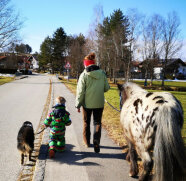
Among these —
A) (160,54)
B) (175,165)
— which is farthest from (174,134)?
(160,54)

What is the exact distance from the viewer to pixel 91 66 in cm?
401

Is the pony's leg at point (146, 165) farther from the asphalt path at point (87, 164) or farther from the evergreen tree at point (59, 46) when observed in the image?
the evergreen tree at point (59, 46)

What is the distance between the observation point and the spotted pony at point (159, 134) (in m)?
2.29

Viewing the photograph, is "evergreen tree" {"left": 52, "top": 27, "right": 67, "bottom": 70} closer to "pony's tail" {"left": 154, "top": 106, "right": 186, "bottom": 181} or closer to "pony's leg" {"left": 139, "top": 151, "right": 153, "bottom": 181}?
"pony's leg" {"left": 139, "top": 151, "right": 153, "bottom": 181}

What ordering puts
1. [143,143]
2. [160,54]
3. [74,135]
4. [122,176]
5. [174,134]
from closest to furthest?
[174,134] → [143,143] → [122,176] → [74,135] → [160,54]

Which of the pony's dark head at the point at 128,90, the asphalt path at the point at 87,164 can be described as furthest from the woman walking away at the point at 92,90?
the pony's dark head at the point at 128,90

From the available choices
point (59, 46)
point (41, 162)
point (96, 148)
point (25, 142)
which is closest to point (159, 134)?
point (96, 148)

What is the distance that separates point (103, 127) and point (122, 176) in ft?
9.62

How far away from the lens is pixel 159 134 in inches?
92.6

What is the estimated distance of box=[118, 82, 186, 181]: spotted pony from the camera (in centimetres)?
229

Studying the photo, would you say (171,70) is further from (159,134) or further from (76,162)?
(159,134)

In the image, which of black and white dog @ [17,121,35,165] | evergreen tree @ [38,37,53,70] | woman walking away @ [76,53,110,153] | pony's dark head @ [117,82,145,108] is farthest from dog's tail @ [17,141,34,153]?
evergreen tree @ [38,37,53,70]

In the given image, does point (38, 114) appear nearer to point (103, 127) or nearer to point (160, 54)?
point (103, 127)

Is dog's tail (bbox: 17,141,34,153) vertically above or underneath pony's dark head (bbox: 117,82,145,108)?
underneath
